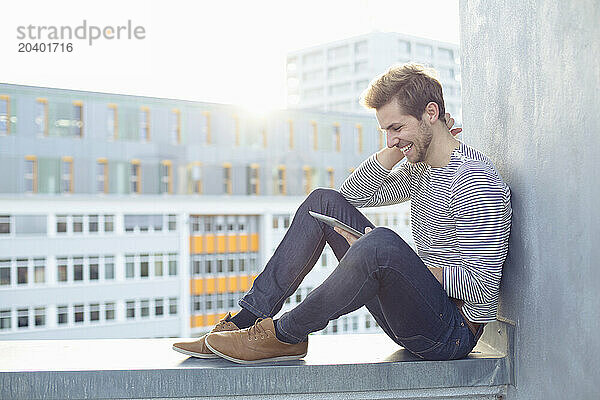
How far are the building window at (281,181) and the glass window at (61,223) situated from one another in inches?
232

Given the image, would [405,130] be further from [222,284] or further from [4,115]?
[222,284]

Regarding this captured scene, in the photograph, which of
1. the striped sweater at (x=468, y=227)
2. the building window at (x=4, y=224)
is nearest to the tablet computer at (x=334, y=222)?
the striped sweater at (x=468, y=227)

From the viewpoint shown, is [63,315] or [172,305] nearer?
[63,315]

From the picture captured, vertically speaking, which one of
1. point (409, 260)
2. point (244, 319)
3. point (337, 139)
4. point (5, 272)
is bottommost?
point (5, 272)

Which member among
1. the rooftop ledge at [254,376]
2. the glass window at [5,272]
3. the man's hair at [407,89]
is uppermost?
the man's hair at [407,89]

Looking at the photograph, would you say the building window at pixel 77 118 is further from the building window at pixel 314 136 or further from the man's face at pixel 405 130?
the man's face at pixel 405 130

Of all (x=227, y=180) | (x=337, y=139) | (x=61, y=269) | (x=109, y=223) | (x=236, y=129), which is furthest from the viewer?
(x=337, y=139)

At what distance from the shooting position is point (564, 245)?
1250 millimetres

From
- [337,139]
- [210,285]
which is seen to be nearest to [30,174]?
[210,285]

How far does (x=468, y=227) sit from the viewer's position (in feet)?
4.62

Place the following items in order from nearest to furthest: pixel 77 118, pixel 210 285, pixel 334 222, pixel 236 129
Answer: pixel 334 222 < pixel 77 118 < pixel 210 285 < pixel 236 129

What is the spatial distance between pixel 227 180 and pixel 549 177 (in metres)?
18.4

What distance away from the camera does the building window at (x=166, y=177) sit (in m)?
18.5

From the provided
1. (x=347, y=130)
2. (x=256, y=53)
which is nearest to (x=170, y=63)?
(x=256, y=53)
